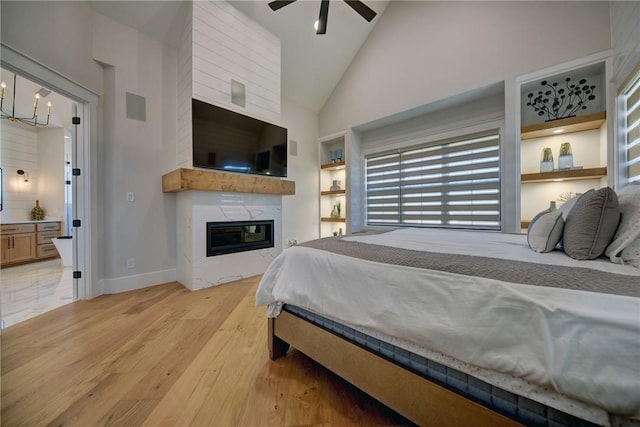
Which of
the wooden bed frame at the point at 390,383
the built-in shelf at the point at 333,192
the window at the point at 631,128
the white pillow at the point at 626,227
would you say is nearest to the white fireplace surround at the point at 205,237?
the built-in shelf at the point at 333,192

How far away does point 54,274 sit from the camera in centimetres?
353

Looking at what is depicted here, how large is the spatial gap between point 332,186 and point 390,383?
13.0 feet

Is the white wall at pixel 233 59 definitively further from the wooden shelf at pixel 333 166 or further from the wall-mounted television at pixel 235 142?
the wooden shelf at pixel 333 166

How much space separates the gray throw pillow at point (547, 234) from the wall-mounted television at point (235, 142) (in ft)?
9.90

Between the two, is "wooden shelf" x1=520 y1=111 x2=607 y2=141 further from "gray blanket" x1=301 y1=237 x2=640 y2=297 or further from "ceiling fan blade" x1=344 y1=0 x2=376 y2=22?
"gray blanket" x1=301 y1=237 x2=640 y2=297

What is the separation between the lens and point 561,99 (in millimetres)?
2545

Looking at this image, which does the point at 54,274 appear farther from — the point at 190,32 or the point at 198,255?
the point at 190,32

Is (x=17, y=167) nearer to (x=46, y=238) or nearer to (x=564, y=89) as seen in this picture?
(x=46, y=238)

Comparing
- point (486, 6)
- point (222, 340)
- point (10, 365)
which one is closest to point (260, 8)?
point (486, 6)

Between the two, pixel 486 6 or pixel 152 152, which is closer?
pixel 486 6

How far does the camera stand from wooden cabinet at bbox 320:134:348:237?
15.2ft

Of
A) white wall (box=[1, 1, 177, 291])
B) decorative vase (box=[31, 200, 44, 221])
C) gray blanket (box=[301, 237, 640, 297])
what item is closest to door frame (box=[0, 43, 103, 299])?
white wall (box=[1, 1, 177, 291])

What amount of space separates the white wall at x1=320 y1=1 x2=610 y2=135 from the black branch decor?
0.96 feet

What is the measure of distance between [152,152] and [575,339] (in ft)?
12.7
